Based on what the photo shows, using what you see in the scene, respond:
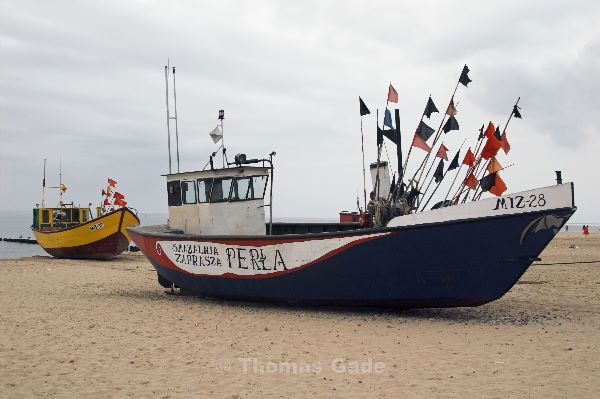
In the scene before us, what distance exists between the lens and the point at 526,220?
940cm

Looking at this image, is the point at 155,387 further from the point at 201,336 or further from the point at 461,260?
the point at 461,260

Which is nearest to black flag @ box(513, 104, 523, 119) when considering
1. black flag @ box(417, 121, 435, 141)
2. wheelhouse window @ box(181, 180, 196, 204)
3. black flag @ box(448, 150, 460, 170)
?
black flag @ box(448, 150, 460, 170)

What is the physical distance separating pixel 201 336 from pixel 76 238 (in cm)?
2003

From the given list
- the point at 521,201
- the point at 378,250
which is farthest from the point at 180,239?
the point at 521,201

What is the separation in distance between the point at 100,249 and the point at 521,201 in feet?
72.3

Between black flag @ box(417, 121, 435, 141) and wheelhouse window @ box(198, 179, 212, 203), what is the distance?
17.0ft

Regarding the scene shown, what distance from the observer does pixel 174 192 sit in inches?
572

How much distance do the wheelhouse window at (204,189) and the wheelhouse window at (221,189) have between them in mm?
114

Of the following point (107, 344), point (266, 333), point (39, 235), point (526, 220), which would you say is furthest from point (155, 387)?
point (39, 235)

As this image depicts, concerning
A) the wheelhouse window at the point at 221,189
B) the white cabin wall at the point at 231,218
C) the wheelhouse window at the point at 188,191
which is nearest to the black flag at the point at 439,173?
the white cabin wall at the point at 231,218

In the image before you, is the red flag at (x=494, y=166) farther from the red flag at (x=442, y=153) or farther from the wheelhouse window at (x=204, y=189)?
the wheelhouse window at (x=204, y=189)

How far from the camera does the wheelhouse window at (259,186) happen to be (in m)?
13.8

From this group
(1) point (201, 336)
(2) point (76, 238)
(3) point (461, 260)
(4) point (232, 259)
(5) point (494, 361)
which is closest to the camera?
(5) point (494, 361)

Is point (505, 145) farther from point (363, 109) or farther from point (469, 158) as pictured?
point (363, 109)
